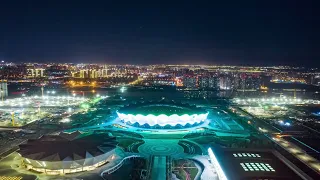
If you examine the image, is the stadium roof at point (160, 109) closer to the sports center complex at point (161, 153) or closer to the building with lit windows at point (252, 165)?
the sports center complex at point (161, 153)

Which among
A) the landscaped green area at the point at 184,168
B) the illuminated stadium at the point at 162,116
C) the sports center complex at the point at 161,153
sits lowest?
the landscaped green area at the point at 184,168

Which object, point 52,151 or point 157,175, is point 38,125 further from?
point 157,175

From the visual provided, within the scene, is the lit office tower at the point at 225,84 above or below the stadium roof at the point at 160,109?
above

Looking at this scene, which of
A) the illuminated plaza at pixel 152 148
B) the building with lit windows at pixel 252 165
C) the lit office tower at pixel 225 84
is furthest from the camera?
the lit office tower at pixel 225 84

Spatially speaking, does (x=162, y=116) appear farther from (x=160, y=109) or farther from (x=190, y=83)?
(x=190, y=83)

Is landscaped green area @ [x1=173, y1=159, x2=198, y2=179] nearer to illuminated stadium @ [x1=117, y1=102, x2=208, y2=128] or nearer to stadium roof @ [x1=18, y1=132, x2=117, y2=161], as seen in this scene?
stadium roof @ [x1=18, y1=132, x2=117, y2=161]

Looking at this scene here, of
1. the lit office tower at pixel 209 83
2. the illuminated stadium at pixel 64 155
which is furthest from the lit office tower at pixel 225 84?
the illuminated stadium at pixel 64 155

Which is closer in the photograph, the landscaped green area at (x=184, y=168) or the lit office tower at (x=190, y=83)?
the landscaped green area at (x=184, y=168)

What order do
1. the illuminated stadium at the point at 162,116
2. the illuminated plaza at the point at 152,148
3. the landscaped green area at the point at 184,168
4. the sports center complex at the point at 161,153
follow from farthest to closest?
the illuminated stadium at the point at 162,116 → the landscaped green area at the point at 184,168 → the illuminated plaza at the point at 152,148 → the sports center complex at the point at 161,153
